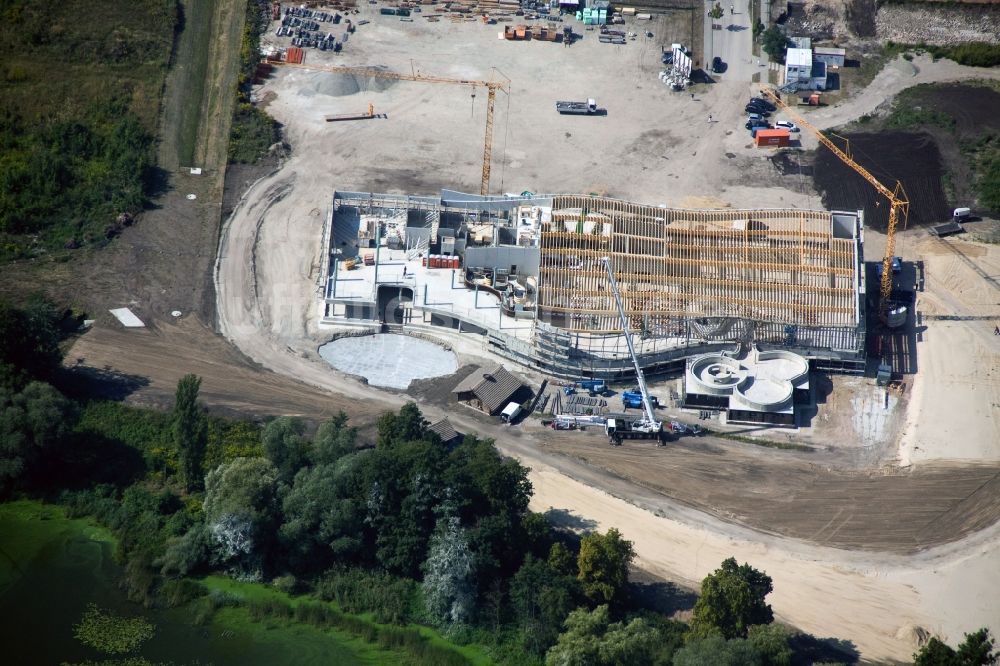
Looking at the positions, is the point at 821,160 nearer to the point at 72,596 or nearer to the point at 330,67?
the point at 330,67

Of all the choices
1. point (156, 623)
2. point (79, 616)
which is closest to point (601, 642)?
point (156, 623)

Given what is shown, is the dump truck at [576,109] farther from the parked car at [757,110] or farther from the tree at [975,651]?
the tree at [975,651]

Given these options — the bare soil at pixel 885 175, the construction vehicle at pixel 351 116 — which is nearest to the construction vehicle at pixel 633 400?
the bare soil at pixel 885 175

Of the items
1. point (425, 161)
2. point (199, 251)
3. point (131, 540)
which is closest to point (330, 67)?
point (425, 161)

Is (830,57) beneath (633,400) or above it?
above

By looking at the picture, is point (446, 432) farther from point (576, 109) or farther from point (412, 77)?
point (412, 77)

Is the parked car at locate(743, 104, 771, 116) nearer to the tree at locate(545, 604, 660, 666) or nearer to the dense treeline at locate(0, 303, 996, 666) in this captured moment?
the dense treeline at locate(0, 303, 996, 666)

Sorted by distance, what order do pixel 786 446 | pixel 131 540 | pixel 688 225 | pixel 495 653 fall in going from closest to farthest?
pixel 495 653
pixel 131 540
pixel 786 446
pixel 688 225
